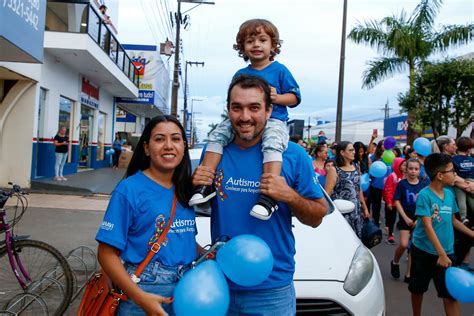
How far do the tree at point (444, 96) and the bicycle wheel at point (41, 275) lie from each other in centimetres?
1399

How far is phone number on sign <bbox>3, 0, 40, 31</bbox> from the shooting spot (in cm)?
676

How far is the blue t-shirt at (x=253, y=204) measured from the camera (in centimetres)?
205

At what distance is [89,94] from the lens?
17422 millimetres

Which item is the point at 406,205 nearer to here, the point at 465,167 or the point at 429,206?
the point at 465,167

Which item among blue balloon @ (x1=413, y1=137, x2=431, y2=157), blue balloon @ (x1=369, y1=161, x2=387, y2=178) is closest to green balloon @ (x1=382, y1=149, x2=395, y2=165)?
blue balloon @ (x1=369, y1=161, x2=387, y2=178)

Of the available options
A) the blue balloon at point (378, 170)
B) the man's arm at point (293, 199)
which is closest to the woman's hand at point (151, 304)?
the man's arm at point (293, 199)

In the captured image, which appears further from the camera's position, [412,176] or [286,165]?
[412,176]

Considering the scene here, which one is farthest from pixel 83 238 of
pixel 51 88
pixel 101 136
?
pixel 101 136

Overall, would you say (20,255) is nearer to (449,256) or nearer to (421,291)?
(421,291)

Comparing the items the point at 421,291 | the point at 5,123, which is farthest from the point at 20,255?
the point at 5,123

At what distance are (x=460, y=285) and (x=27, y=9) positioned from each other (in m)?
7.75

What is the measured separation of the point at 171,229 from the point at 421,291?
9.40ft

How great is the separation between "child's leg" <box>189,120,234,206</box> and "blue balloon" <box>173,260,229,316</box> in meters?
0.40

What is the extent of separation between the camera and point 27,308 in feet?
12.1
